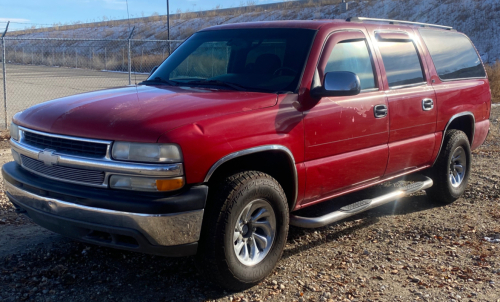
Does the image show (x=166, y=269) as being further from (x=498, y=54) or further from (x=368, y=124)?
(x=498, y=54)

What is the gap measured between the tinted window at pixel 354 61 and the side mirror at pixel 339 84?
362mm

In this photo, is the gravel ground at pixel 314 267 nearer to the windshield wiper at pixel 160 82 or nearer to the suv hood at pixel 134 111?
the suv hood at pixel 134 111

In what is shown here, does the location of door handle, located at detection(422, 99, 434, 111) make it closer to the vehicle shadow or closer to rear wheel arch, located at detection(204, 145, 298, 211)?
the vehicle shadow

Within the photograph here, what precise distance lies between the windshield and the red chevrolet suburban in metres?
0.01

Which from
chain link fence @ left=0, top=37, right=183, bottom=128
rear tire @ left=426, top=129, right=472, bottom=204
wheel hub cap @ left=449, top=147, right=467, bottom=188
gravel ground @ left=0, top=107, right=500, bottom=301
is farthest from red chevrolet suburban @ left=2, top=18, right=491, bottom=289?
chain link fence @ left=0, top=37, right=183, bottom=128

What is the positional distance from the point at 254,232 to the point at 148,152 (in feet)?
3.47

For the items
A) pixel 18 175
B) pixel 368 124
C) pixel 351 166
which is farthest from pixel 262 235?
pixel 18 175

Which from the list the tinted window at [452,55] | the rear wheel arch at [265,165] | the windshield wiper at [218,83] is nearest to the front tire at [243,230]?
the rear wheel arch at [265,165]

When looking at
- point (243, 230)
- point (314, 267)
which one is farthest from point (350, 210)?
point (243, 230)

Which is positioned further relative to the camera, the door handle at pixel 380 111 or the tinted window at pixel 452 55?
the tinted window at pixel 452 55

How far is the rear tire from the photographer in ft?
18.8

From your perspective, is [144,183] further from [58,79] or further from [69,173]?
[58,79]

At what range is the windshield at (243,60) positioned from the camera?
4223 mm

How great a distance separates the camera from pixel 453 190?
5945mm
